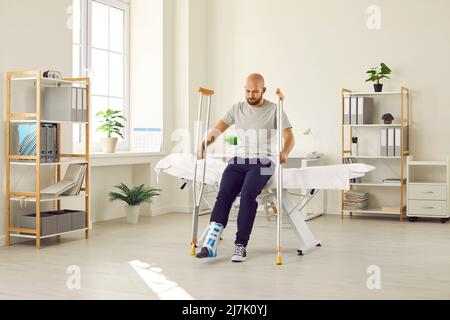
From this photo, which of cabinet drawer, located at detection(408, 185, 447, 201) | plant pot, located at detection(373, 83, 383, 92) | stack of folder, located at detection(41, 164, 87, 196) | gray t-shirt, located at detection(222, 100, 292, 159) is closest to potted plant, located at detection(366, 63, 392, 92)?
plant pot, located at detection(373, 83, 383, 92)

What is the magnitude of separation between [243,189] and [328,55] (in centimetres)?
281

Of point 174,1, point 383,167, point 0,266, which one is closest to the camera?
point 0,266

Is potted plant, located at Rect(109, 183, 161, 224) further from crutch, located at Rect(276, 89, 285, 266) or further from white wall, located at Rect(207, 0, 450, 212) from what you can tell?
crutch, located at Rect(276, 89, 285, 266)

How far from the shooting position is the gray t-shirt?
4000 mm

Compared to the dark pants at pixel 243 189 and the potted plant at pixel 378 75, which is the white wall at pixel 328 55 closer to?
the potted plant at pixel 378 75

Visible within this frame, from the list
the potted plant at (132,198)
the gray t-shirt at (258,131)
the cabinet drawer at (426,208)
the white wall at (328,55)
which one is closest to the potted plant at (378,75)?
the white wall at (328,55)

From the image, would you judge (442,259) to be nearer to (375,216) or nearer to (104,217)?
(375,216)

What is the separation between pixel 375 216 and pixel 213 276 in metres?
3.07

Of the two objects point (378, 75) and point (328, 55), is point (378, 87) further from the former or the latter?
point (328, 55)

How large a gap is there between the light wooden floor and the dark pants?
0.80 feet

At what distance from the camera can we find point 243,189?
387cm

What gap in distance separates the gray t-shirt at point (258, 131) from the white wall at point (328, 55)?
2316 mm
